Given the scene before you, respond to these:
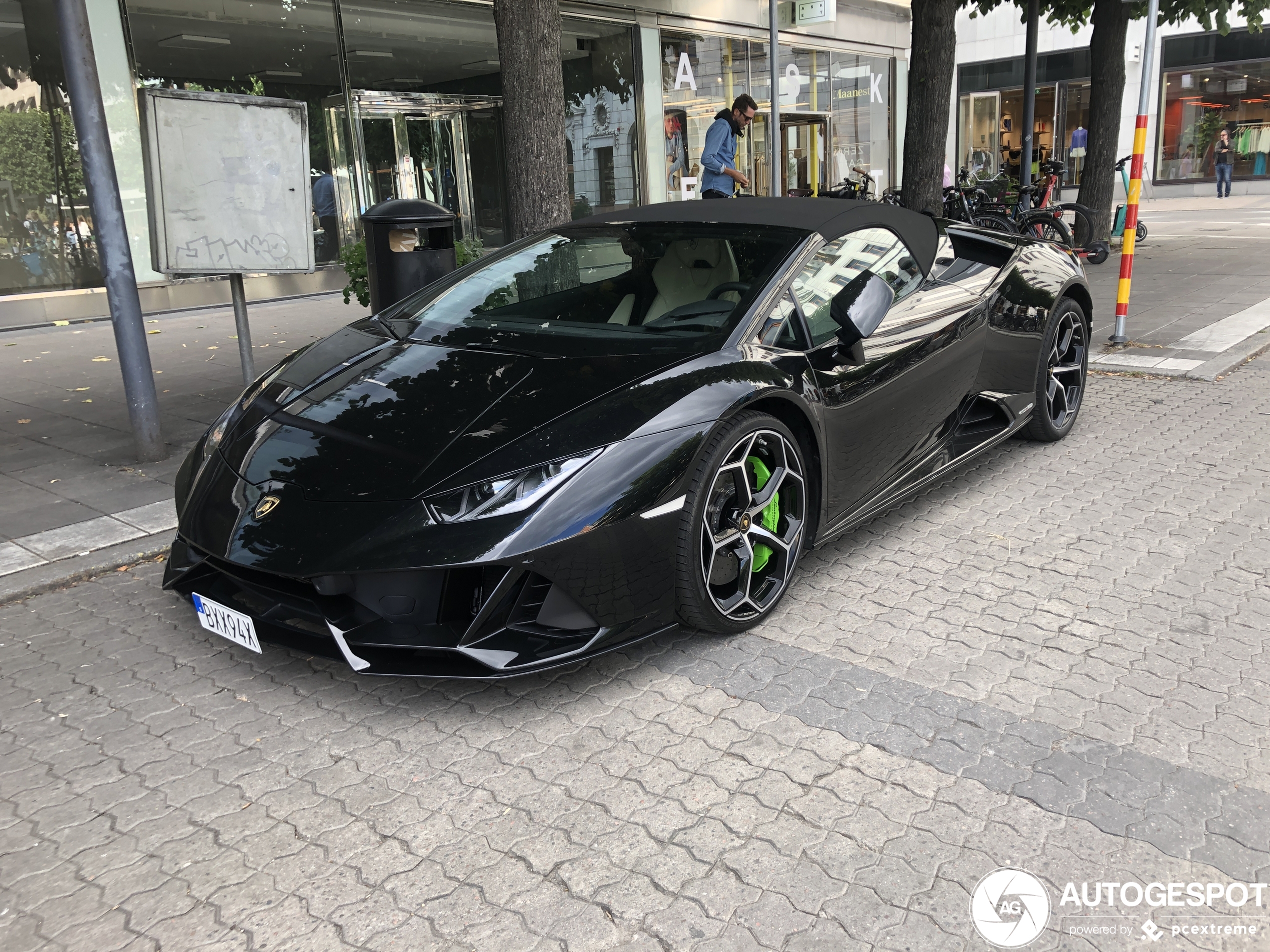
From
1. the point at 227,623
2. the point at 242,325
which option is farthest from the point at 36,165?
the point at 227,623

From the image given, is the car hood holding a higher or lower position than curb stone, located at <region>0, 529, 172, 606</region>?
higher

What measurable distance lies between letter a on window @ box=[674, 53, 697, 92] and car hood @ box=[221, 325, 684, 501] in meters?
15.1

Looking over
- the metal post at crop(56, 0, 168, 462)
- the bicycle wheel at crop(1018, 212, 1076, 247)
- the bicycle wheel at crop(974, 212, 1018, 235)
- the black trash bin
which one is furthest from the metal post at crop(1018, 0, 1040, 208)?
the metal post at crop(56, 0, 168, 462)

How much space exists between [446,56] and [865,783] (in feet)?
46.5

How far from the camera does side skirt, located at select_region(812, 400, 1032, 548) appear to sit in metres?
3.88

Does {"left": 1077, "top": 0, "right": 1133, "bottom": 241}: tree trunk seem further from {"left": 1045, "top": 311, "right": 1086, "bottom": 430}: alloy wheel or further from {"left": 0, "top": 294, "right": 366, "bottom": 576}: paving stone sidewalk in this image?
{"left": 0, "top": 294, "right": 366, "bottom": 576}: paving stone sidewalk

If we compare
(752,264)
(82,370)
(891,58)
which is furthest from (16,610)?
(891,58)

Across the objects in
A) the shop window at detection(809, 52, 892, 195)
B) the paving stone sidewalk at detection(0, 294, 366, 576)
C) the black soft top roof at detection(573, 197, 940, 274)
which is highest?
the shop window at detection(809, 52, 892, 195)

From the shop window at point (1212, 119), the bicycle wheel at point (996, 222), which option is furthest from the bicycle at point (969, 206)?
the shop window at point (1212, 119)

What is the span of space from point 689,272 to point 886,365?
85cm

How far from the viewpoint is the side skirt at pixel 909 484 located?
388 cm

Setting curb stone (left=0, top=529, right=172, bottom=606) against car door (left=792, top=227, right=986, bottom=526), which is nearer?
car door (left=792, top=227, right=986, bottom=526)
